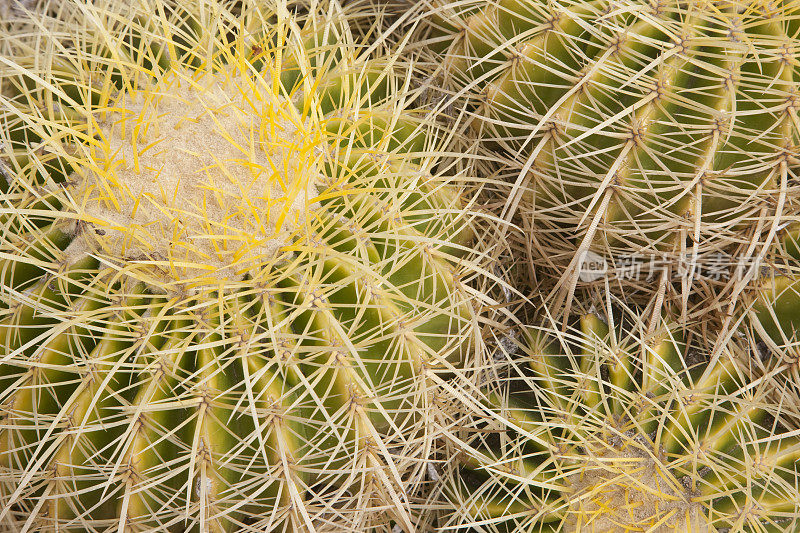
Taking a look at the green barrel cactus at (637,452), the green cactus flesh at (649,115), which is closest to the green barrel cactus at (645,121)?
the green cactus flesh at (649,115)

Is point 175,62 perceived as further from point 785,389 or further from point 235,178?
point 785,389

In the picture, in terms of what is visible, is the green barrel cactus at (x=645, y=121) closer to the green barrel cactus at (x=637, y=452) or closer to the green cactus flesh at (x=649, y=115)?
the green cactus flesh at (x=649, y=115)

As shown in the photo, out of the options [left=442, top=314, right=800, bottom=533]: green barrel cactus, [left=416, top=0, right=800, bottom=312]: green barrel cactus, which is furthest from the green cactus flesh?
[left=442, top=314, right=800, bottom=533]: green barrel cactus

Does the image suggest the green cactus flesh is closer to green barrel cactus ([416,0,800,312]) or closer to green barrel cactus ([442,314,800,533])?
green barrel cactus ([416,0,800,312])

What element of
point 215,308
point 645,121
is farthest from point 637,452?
point 215,308

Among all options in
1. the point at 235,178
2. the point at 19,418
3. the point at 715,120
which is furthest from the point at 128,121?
the point at 715,120

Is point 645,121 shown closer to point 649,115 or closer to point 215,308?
point 649,115

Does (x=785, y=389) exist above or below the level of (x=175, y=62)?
below
